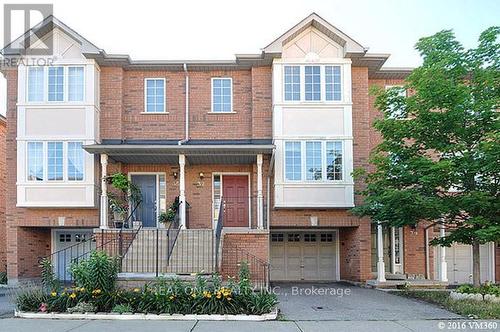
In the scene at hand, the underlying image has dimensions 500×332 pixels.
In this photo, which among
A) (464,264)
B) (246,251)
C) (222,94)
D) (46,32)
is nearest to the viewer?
(246,251)

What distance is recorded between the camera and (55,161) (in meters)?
17.5

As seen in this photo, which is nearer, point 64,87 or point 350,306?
point 350,306

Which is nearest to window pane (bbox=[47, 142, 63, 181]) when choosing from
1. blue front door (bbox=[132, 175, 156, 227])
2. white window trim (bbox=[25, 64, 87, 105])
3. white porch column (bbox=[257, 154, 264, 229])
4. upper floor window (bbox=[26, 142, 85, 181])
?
upper floor window (bbox=[26, 142, 85, 181])

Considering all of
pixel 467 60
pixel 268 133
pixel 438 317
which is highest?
pixel 467 60

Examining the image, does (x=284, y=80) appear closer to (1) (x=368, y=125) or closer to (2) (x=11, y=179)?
(1) (x=368, y=125)

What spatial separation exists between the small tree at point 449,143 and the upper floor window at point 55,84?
10306 mm

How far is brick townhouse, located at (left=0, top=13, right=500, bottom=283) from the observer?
17328 mm

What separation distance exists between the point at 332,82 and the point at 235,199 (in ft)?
17.8

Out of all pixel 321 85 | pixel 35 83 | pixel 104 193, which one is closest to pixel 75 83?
pixel 35 83

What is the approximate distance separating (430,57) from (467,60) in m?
0.95

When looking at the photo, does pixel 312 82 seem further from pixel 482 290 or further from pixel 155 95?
pixel 482 290

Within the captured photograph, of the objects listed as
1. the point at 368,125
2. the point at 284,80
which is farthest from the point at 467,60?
the point at 284,80

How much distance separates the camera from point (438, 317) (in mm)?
11023

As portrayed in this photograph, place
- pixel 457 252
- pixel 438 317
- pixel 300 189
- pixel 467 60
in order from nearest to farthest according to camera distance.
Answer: pixel 438 317
pixel 467 60
pixel 300 189
pixel 457 252
